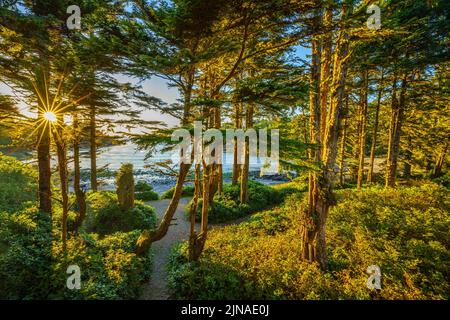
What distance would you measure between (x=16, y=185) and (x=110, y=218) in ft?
15.4

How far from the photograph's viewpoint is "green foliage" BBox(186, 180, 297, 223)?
13.1m

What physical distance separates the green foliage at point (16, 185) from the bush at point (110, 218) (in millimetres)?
2579

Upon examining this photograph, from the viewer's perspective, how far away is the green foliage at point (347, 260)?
4.70 m

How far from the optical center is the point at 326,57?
20.2 ft

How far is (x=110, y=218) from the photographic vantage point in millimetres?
11383

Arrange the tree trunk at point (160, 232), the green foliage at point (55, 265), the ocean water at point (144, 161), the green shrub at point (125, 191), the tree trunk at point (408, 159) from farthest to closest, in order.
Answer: the tree trunk at point (408, 159) → the green shrub at point (125, 191) → the tree trunk at point (160, 232) → the ocean water at point (144, 161) → the green foliage at point (55, 265)

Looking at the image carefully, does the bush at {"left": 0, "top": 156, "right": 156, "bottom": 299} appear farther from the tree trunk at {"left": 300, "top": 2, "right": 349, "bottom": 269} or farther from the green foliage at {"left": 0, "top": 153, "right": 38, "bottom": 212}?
the tree trunk at {"left": 300, "top": 2, "right": 349, "bottom": 269}

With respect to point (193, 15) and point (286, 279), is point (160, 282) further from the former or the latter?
point (193, 15)

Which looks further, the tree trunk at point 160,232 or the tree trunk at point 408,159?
the tree trunk at point 408,159
